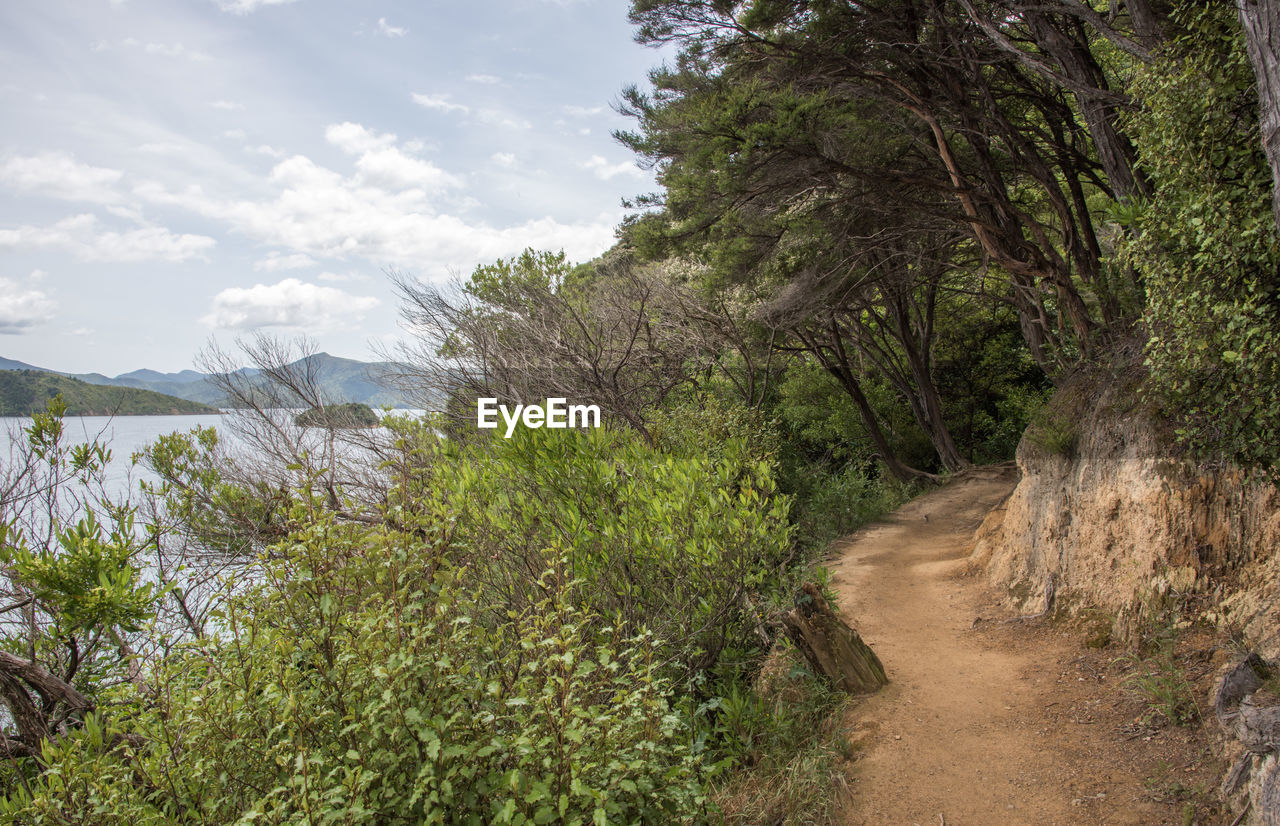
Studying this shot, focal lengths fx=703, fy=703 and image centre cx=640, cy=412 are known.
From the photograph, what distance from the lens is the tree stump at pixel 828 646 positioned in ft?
16.6

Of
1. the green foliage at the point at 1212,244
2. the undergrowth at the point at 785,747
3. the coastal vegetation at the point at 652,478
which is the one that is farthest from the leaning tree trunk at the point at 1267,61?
the undergrowth at the point at 785,747

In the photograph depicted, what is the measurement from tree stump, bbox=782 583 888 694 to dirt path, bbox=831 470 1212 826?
0.19 metres

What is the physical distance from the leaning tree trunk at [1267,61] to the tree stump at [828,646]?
3.53 metres

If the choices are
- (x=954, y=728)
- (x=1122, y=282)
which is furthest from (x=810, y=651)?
(x=1122, y=282)

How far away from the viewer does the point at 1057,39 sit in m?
6.69

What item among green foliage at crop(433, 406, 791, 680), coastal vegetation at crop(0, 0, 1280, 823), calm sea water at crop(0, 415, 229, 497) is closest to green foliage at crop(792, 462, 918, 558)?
coastal vegetation at crop(0, 0, 1280, 823)

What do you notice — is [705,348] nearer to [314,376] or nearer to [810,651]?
[314,376]

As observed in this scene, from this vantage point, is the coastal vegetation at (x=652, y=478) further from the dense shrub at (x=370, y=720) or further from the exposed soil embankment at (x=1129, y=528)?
the exposed soil embankment at (x=1129, y=528)

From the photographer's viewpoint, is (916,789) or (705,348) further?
(705,348)

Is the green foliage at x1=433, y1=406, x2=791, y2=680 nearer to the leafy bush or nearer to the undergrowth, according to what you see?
the undergrowth

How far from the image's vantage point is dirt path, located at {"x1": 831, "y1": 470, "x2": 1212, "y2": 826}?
12.1 feet

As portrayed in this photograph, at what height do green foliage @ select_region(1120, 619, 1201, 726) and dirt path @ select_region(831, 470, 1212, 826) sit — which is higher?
green foliage @ select_region(1120, 619, 1201, 726)

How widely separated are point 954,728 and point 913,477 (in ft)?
34.2

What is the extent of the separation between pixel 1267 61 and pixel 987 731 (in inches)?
157
